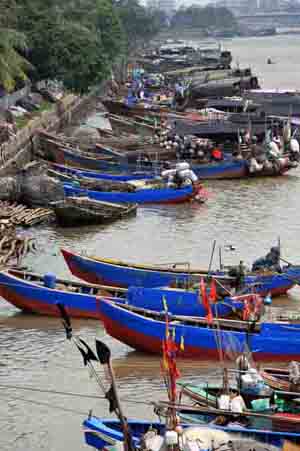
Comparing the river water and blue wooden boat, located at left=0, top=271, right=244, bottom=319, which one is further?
blue wooden boat, located at left=0, top=271, right=244, bottom=319

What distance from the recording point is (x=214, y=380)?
86.0ft

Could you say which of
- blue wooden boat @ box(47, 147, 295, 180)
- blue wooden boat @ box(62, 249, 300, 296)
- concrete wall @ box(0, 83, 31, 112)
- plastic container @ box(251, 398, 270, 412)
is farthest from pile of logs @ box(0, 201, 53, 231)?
concrete wall @ box(0, 83, 31, 112)

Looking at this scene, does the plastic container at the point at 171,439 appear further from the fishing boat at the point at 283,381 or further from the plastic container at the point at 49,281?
the plastic container at the point at 49,281

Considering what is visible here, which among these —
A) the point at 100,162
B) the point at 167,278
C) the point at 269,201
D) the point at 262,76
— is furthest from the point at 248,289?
the point at 262,76

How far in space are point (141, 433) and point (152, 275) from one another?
35.5ft

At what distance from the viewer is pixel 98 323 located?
1177 inches

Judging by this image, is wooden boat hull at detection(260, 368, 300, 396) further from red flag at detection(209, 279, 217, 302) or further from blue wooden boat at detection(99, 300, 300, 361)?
red flag at detection(209, 279, 217, 302)

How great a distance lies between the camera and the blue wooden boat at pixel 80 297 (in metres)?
28.7

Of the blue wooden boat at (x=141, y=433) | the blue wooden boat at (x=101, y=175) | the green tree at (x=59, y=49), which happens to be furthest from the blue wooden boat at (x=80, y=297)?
the green tree at (x=59, y=49)

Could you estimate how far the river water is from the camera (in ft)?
80.4

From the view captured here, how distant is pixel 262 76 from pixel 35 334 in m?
90.5

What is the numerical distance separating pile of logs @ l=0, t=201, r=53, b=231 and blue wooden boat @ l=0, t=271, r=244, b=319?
27.6ft

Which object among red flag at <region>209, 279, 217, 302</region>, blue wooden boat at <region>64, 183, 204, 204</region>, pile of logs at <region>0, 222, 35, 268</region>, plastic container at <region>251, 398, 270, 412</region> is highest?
red flag at <region>209, 279, 217, 302</region>

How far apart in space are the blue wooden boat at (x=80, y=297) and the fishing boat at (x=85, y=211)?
32.1 ft
